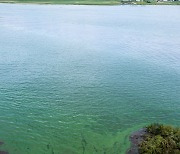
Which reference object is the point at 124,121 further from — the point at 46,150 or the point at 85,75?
the point at 85,75

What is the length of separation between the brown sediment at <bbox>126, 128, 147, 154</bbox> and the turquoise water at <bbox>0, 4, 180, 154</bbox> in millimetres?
933

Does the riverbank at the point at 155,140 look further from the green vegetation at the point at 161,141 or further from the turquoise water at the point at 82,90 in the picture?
the turquoise water at the point at 82,90

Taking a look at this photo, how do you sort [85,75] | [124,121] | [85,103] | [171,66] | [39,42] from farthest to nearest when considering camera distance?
1. [39,42]
2. [171,66]
3. [85,75]
4. [85,103]
5. [124,121]

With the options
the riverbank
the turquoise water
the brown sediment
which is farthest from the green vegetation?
the turquoise water

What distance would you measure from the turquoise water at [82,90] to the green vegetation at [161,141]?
9.46ft

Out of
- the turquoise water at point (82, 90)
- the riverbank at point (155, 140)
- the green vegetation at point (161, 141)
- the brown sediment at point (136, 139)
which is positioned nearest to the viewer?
the green vegetation at point (161, 141)

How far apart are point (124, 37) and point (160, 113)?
6195 cm

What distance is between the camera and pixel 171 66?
71.5 metres

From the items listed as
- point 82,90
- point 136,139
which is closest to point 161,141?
point 136,139

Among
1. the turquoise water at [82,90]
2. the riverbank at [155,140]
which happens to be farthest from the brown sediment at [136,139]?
the turquoise water at [82,90]

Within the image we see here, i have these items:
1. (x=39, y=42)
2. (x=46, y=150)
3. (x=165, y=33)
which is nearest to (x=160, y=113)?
(x=46, y=150)

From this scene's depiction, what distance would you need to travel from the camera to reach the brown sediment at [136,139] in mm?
36537

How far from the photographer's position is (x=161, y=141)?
3647 centimetres

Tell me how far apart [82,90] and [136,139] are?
58.3 feet
